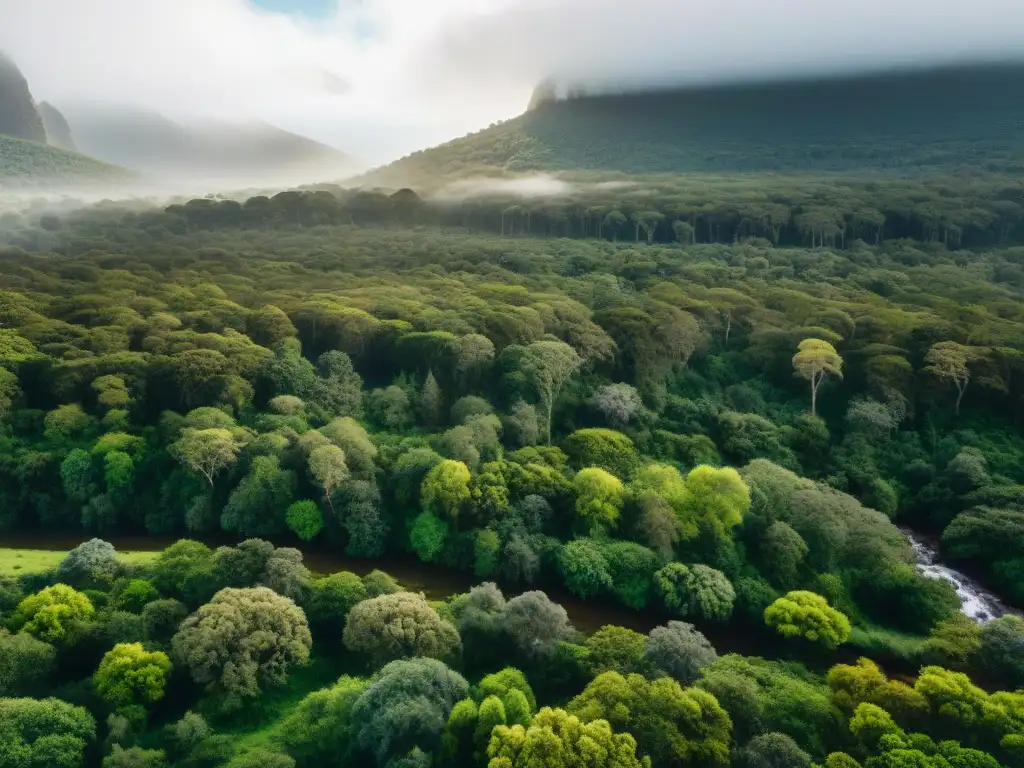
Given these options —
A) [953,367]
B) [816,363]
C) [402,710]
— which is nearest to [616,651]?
[402,710]

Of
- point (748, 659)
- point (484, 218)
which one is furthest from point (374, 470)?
point (484, 218)

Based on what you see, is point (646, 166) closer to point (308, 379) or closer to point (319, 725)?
point (308, 379)

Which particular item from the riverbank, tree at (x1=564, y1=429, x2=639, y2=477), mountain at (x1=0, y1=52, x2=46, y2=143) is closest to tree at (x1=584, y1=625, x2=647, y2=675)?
the riverbank

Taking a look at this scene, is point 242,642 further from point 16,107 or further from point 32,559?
point 16,107

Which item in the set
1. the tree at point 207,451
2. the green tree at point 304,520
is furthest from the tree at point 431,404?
the tree at point 207,451

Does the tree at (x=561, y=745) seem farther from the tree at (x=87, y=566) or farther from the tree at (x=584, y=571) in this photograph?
the tree at (x=87, y=566)
